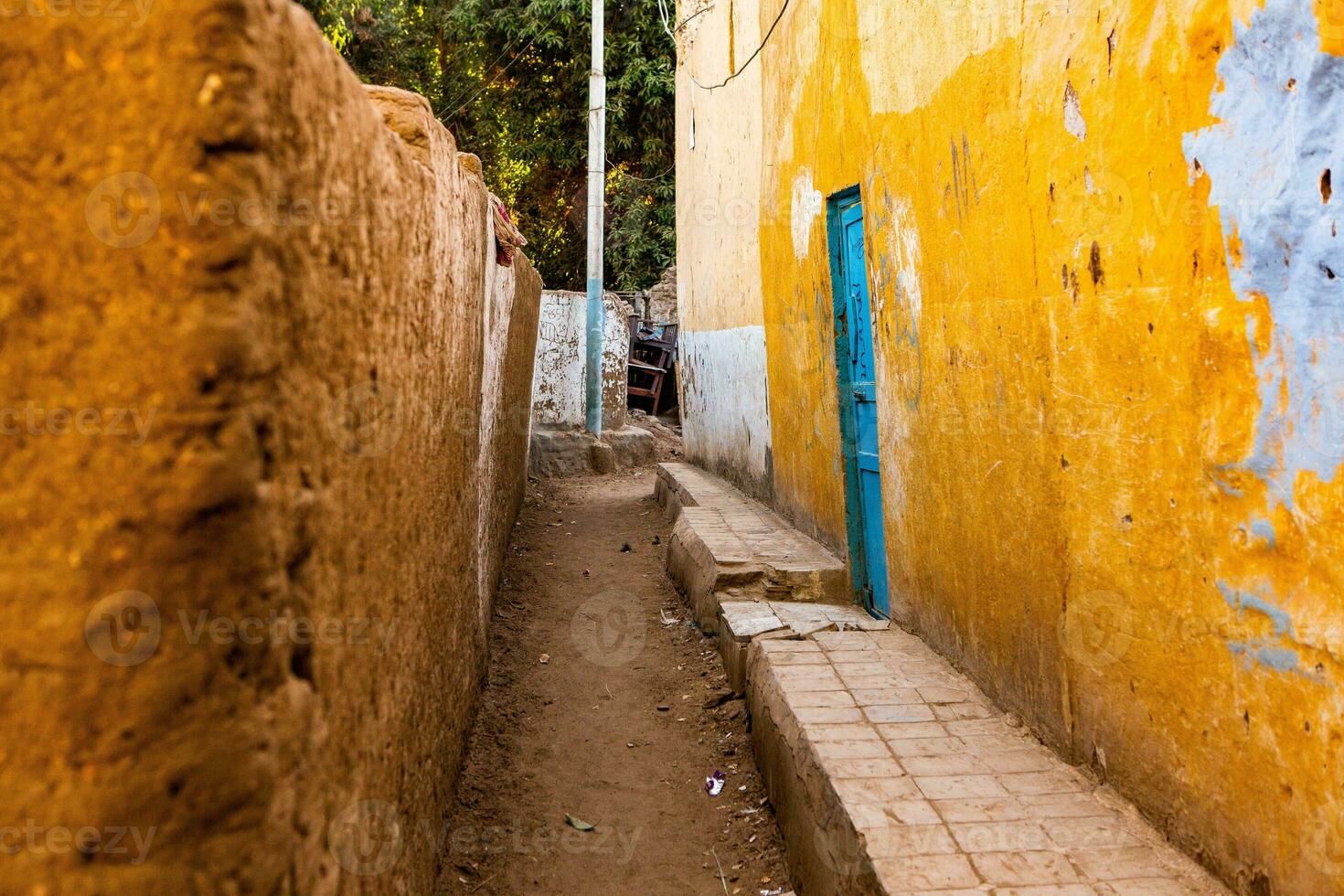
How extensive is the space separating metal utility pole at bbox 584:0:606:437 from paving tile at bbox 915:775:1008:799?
9.53 meters

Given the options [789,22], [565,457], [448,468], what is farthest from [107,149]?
[565,457]

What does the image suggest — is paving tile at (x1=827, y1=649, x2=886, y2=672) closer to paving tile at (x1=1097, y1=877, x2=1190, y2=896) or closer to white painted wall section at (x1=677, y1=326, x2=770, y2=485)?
paving tile at (x1=1097, y1=877, x2=1190, y2=896)

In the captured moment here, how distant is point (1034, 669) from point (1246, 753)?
40.8 inches

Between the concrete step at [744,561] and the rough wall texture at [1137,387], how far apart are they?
0.72 meters

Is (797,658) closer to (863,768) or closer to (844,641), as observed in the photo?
(844,641)

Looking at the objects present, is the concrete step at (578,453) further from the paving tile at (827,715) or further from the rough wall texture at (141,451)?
the rough wall texture at (141,451)

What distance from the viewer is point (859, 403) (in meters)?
5.40

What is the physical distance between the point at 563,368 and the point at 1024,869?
1080 centimetres

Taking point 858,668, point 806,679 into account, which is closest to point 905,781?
point 806,679

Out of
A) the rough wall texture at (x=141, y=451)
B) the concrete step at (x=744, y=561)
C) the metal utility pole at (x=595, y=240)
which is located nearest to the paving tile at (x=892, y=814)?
the rough wall texture at (x=141, y=451)

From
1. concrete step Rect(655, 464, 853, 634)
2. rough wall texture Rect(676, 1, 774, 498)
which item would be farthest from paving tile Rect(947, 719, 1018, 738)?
rough wall texture Rect(676, 1, 774, 498)

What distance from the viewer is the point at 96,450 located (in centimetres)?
133

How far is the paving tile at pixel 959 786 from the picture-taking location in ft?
9.16

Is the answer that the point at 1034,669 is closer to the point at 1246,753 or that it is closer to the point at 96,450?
the point at 1246,753
